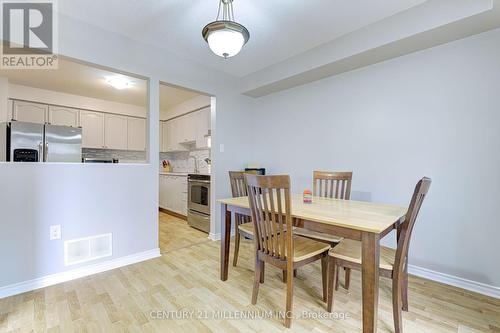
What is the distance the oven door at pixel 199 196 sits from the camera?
364 centimetres

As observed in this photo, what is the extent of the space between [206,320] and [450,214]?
2.32 metres

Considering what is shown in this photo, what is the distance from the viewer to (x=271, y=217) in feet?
5.20

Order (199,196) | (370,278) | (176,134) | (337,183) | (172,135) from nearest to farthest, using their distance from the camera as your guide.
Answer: (370,278) < (337,183) < (199,196) < (176,134) < (172,135)

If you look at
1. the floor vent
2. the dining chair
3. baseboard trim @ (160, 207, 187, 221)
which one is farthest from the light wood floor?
baseboard trim @ (160, 207, 187, 221)

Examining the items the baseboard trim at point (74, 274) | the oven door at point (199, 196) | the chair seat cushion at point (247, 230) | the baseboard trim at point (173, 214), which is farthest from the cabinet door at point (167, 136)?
the chair seat cushion at point (247, 230)

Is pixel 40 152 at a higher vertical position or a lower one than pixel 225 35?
lower

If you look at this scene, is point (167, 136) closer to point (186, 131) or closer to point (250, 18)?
point (186, 131)

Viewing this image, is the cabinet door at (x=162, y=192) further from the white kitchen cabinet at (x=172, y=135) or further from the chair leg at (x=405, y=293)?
the chair leg at (x=405, y=293)

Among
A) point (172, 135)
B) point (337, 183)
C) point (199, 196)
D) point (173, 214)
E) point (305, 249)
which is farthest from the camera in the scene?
point (172, 135)

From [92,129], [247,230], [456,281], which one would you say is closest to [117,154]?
[92,129]

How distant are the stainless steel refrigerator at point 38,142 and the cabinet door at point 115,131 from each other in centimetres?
101

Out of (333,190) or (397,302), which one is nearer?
(397,302)

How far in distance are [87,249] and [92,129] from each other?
3.22 metres

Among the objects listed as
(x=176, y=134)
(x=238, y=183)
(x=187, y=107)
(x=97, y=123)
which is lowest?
(x=238, y=183)
